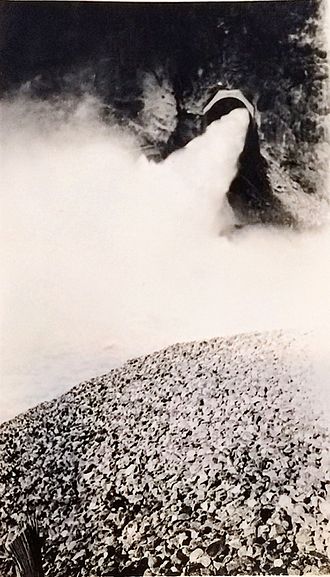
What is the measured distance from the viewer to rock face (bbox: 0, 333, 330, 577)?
621 millimetres

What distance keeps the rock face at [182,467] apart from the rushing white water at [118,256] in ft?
0.09

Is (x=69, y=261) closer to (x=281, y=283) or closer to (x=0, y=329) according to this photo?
(x=0, y=329)

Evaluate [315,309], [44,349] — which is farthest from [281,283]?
[44,349]

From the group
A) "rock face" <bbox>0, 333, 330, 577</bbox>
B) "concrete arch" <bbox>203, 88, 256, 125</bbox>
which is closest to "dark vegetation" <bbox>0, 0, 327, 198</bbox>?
"concrete arch" <bbox>203, 88, 256, 125</bbox>

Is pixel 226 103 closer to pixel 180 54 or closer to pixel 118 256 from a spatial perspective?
pixel 180 54

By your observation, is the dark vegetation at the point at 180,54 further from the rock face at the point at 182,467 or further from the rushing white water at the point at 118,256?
the rock face at the point at 182,467

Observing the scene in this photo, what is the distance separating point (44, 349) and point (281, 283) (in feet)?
0.85

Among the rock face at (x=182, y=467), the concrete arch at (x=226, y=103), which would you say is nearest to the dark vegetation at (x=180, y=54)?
the concrete arch at (x=226, y=103)

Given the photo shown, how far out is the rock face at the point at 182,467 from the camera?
2.04ft

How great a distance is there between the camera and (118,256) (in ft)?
2.24

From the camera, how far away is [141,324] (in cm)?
68

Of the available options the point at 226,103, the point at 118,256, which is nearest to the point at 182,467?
the point at 118,256

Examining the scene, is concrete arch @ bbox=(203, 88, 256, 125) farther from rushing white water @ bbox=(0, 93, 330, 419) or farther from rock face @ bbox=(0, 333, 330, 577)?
rock face @ bbox=(0, 333, 330, 577)

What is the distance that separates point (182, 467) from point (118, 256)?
0.75ft
